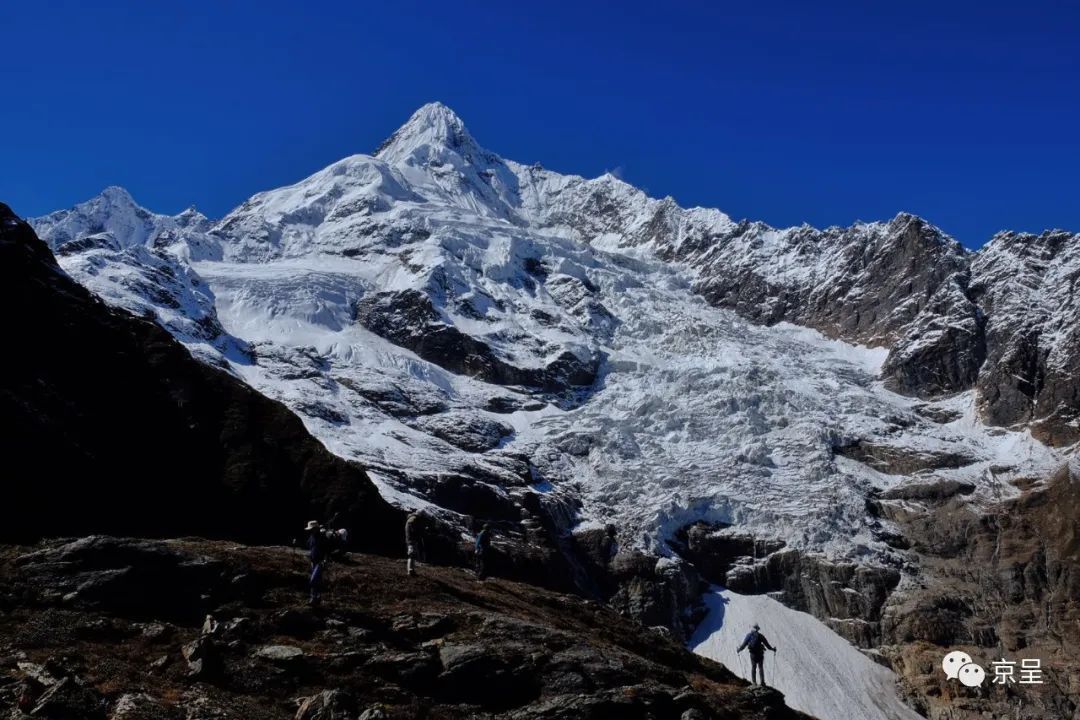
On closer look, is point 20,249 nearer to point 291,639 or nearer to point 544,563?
point 291,639

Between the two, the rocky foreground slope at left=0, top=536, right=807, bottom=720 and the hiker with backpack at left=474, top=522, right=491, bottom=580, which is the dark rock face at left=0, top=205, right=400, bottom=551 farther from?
the hiker with backpack at left=474, top=522, right=491, bottom=580

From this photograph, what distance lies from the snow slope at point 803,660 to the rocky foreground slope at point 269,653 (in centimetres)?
9071

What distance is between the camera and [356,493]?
61594mm

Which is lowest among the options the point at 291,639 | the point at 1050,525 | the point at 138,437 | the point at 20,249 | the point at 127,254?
the point at 291,639

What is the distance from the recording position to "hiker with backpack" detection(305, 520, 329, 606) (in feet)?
86.5

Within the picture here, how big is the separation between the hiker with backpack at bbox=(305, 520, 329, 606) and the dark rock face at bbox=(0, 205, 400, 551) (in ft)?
29.5

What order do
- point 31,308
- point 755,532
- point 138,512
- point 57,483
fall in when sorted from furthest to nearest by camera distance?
point 755,532 → point 31,308 → point 138,512 → point 57,483

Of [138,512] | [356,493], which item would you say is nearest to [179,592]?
[138,512]

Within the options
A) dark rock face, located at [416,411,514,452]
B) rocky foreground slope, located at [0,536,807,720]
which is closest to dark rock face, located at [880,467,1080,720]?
dark rock face, located at [416,411,514,452]

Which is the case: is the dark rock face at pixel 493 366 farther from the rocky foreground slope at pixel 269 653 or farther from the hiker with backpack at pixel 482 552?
the rocky foreground slope at pixel 269 653

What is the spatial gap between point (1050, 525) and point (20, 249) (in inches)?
5288

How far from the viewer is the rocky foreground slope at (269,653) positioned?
20734mm

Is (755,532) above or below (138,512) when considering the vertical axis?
above

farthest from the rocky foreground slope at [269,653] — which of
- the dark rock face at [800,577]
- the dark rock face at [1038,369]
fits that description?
the dark rock face at [1038,369]
